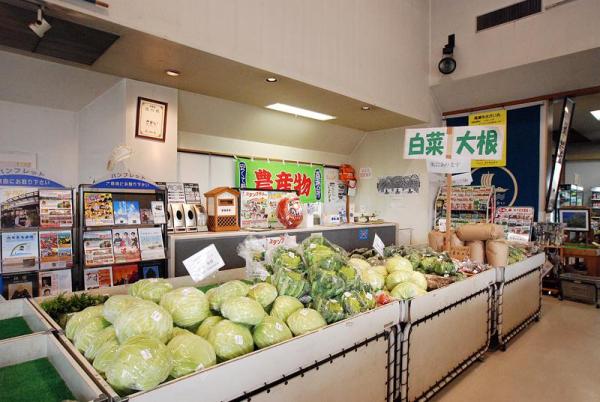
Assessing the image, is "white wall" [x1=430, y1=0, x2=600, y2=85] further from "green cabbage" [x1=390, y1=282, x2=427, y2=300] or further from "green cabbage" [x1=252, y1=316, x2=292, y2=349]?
"green cabbage" [x1=252, y1=316, x2=292, y2=349]

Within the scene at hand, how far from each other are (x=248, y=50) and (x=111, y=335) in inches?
121

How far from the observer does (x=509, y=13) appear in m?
5.57

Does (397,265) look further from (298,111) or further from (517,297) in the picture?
(298,111)

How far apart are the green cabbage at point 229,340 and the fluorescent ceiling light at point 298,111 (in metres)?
4.20

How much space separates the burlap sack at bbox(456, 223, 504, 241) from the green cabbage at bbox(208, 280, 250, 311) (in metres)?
2.77

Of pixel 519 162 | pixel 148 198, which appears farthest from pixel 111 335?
pixel 519 162

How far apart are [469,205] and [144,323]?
250 inches

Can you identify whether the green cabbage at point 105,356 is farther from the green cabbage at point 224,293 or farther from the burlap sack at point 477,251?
the burlap sack at point 477,251

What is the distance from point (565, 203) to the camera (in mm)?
9680

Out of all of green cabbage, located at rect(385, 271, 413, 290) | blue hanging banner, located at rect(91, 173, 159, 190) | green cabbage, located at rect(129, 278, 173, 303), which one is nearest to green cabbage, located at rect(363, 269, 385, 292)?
green cabbage, located at rect(385, 271, 413, 290)

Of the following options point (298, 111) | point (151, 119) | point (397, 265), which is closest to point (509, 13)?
point (298, 111)

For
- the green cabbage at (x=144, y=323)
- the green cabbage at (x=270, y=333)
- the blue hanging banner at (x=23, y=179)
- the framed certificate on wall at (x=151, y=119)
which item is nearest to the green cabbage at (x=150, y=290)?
the green cabbage at (x=144, y=323)

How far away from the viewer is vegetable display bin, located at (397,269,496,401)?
2.22 m

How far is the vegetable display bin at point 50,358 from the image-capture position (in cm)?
116
